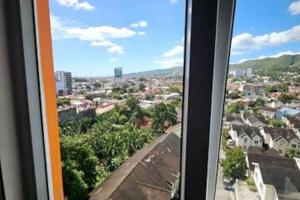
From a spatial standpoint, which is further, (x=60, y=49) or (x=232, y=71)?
(x=60, y=49)

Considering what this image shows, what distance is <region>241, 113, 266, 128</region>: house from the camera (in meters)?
0.93

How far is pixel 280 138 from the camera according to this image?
898 mm

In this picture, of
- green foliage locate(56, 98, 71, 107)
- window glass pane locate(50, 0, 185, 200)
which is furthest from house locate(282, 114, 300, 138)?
green foliage locate(56, 98, 71, 107)

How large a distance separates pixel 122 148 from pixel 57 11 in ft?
2.44

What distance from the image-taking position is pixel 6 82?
45.6 inches

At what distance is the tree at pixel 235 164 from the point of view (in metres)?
0.99

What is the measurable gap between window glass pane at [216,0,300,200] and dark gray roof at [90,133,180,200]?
0.24 meters

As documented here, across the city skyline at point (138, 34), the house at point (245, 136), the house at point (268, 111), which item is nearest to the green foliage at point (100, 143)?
the city skyline at point (138, 34)

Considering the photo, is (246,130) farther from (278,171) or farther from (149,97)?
(149,97)

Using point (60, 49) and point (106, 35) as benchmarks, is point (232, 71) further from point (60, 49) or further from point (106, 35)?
point (60, 49)

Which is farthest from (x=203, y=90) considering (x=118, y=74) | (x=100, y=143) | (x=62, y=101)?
(x=62, y=101)

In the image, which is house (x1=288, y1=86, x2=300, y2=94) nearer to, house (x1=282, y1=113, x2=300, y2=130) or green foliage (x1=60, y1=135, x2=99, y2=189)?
house (x1=282, y1=113, x2=300, y2=130)

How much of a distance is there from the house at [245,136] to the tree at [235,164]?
0.03 m

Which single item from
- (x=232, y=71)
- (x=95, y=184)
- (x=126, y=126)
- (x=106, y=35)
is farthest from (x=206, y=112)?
(x=95, y=184)
